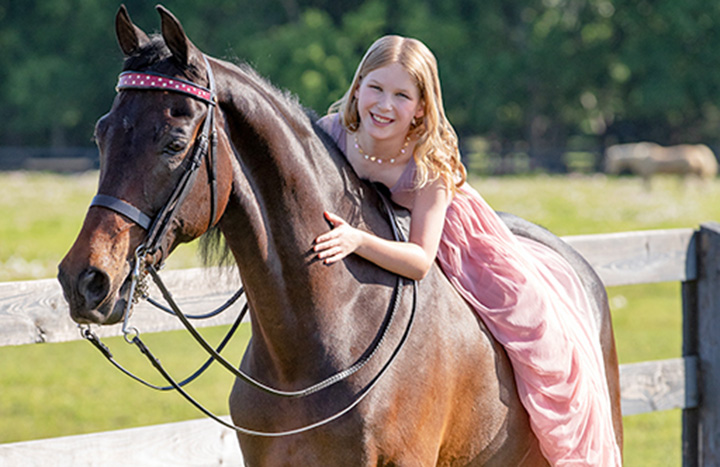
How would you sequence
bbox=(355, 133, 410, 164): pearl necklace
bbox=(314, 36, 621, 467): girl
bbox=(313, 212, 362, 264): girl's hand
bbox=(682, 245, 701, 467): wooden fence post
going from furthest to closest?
bbox=(682, 245, 701, 467): wooden fence post
bbox=(355, 133, 410, 164): pearl necklace
bbox=(314, 36, 621, 467): girl
bbox=(313, 212, 362, 264): girl's hand

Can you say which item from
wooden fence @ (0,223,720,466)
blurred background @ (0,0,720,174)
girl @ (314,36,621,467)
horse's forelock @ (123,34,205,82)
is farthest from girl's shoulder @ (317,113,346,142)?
blurred background @ (0,0,720,174)

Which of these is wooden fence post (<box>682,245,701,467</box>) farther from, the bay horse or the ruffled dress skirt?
the bay horse

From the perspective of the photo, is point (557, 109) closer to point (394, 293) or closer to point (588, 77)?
point (588, 77)

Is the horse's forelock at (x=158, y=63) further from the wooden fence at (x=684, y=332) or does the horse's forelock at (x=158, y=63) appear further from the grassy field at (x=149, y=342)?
the grassy field at (x=149, y=342)

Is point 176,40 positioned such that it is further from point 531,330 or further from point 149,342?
point 149,342

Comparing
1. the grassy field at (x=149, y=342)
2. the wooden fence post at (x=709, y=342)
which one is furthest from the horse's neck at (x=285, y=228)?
the grassy field at (x=149, y=342)

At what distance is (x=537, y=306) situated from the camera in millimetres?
2871

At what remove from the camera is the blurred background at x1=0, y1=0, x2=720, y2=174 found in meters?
36.9

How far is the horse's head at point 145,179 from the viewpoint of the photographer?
6.42 feet

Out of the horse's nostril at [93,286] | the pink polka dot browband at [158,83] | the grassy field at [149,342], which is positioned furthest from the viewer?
the grassy field at [149,342]

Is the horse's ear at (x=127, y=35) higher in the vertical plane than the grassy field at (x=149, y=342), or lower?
higher

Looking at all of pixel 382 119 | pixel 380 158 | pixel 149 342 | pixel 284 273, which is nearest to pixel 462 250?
pixel 380 158

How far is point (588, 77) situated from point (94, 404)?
1432 inches

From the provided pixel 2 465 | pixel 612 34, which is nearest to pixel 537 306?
pixel 2 465
